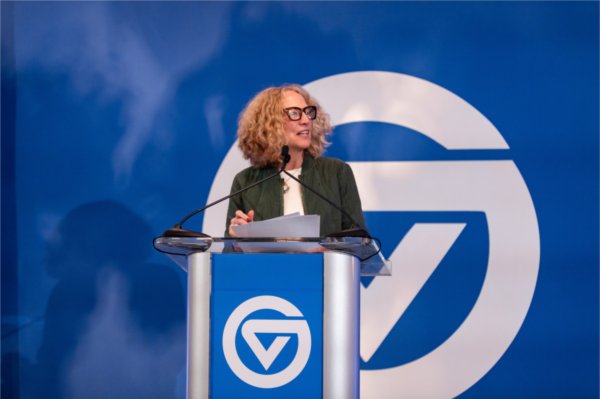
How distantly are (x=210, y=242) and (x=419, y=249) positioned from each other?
1.69m

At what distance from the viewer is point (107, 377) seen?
3500mm

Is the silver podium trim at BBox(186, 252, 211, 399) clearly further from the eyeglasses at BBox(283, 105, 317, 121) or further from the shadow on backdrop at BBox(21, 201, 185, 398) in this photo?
the shadow on backdrop at BBox(21, 201, 185, 398)

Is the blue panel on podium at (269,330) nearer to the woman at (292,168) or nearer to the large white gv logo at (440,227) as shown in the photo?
the woman at (292,168)

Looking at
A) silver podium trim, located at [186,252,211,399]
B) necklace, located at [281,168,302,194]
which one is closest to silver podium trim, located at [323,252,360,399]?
silver podium trim, located at [186,252,211,399]

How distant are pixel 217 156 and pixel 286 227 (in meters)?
1.74

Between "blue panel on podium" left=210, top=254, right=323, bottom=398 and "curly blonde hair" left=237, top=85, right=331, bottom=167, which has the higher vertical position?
"curly blonde hair" left=237, top=85, right=331, bottom=167

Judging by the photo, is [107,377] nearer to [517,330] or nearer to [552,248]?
[517,330]

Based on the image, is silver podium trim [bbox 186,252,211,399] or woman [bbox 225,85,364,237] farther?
woman [bbox 225,85,364,237]

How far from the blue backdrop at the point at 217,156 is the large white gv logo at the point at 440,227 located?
0.06 feet

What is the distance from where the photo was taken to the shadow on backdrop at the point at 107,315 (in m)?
3.47

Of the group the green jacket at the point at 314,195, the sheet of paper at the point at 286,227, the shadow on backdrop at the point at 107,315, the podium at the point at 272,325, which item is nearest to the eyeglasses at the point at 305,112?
→ the green jacket at the point at 314,195

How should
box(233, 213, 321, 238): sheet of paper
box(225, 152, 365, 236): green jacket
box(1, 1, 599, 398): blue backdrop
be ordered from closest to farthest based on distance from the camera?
box(233, 213, 321, 238): sheet of paper → box(225, 152, 365, 236): green jacket → box(1, 1, 599, 398): blue backdrop

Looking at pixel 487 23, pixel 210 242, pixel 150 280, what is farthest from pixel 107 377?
pixel 487 23

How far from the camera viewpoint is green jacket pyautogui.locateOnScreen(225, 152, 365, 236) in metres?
2.61
